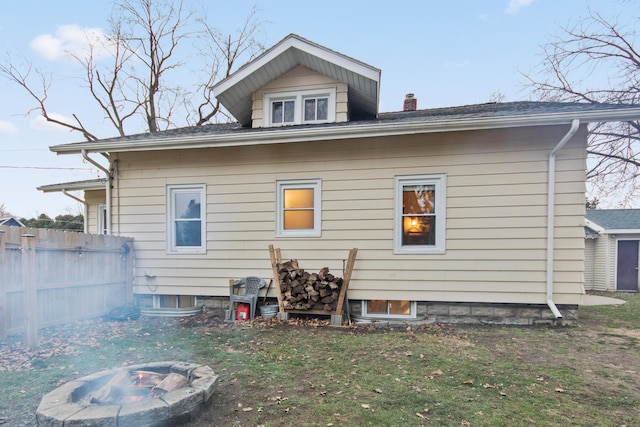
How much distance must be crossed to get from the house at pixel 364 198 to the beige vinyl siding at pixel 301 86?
1.1 inches

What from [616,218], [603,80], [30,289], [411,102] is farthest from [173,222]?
[616,218]

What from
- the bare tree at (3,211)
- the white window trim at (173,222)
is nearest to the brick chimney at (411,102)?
the white window trim at (173,222)

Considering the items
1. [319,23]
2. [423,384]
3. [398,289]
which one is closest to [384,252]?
[398,289]

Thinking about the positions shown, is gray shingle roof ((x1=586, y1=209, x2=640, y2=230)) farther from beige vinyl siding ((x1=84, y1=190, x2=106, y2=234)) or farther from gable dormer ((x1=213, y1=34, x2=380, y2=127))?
beige vinyl siding ((x1=84, y1=190, x2=106, y2=234))

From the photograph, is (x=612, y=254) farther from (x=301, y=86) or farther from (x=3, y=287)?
(x=3, y=287)

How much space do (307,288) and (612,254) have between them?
13996 mm

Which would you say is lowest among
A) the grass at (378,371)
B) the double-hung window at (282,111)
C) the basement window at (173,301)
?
the basement window at (173,301)

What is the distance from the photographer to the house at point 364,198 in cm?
518

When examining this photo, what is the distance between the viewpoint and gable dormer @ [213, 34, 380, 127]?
628 cm

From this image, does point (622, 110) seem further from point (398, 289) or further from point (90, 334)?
point (90, 334)

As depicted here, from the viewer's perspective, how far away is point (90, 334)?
16.1ft

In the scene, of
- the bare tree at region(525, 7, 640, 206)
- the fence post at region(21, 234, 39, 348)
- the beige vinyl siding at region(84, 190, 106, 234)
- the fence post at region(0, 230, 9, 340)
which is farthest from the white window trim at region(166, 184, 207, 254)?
the bare tree at region(525, 7, 640, 206)

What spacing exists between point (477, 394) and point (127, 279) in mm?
6294

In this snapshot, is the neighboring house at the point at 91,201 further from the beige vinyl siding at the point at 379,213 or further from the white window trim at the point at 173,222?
the white window trim at the point at 173,222
